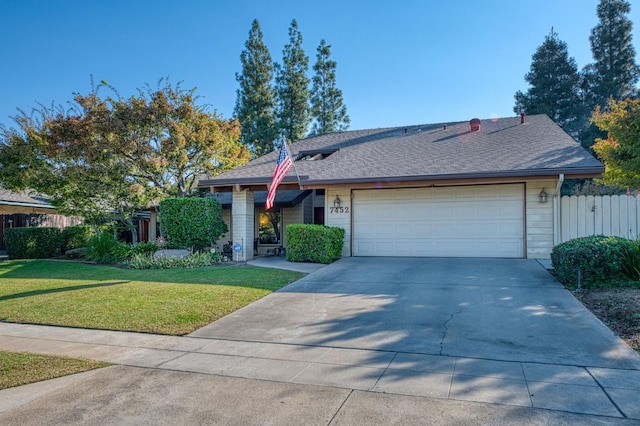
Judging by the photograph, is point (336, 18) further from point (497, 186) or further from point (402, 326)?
point (402, 326)

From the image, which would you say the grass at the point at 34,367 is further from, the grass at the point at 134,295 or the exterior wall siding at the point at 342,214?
the exterior wall siding at the point at 342,214

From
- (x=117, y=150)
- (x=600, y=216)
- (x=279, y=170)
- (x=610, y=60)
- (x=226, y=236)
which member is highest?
(x=610, y=60)

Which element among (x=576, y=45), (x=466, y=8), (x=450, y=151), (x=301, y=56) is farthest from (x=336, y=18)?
(x=576, y=45)

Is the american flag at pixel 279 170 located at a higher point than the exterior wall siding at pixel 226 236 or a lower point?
higher

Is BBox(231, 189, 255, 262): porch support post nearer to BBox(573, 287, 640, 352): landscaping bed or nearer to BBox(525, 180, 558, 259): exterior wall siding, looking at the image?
BBox(525, 180, 558, 259): exterior wall siding

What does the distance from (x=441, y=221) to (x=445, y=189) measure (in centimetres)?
97

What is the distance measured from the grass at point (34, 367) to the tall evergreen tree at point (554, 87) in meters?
32.3

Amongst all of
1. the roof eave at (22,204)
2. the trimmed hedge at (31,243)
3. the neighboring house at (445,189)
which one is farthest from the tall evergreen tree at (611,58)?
the roof eave at (22,204)

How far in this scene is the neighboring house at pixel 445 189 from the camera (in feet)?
36.8

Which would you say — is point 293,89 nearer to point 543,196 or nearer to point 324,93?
point 324,93

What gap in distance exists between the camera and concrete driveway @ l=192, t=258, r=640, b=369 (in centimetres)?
468

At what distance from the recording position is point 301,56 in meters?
30.7

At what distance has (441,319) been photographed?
19.4ft

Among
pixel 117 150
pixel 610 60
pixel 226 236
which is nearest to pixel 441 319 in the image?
pixel 117 150
